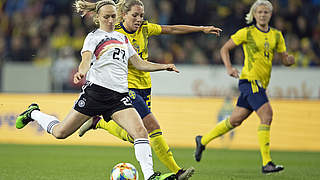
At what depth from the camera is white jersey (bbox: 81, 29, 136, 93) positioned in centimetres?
666

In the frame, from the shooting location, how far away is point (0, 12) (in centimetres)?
1956

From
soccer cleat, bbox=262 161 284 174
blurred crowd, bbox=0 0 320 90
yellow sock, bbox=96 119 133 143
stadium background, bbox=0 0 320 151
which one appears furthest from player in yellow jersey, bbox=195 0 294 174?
blurred crowd, bbox=0 0 320 90

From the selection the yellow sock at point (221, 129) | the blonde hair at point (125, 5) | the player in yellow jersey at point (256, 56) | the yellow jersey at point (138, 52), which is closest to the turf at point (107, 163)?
the yellow sock at point (221, 129)

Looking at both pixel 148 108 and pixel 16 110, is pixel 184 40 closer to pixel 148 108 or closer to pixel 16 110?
pixel 16 110

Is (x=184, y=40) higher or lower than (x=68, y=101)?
higher

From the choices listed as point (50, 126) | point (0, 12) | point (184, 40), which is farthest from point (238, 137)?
point (0, 12)

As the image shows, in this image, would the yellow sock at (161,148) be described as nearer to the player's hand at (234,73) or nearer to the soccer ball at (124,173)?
the soccer ball at (124,173)

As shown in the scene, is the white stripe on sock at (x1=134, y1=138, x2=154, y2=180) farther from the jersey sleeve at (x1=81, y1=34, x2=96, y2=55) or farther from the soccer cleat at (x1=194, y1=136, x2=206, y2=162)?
the soccer cleat at (x1=194, y1=136, x2=206, y2=162)

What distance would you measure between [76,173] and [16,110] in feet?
21.7

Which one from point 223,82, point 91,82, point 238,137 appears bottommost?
point 238,137

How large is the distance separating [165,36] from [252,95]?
8.87 metres

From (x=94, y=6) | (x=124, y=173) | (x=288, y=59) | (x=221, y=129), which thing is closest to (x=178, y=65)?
(x=221, y=129)

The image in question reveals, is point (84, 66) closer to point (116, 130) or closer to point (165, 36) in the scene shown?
point (116, 130)

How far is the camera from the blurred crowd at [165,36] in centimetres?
1669
